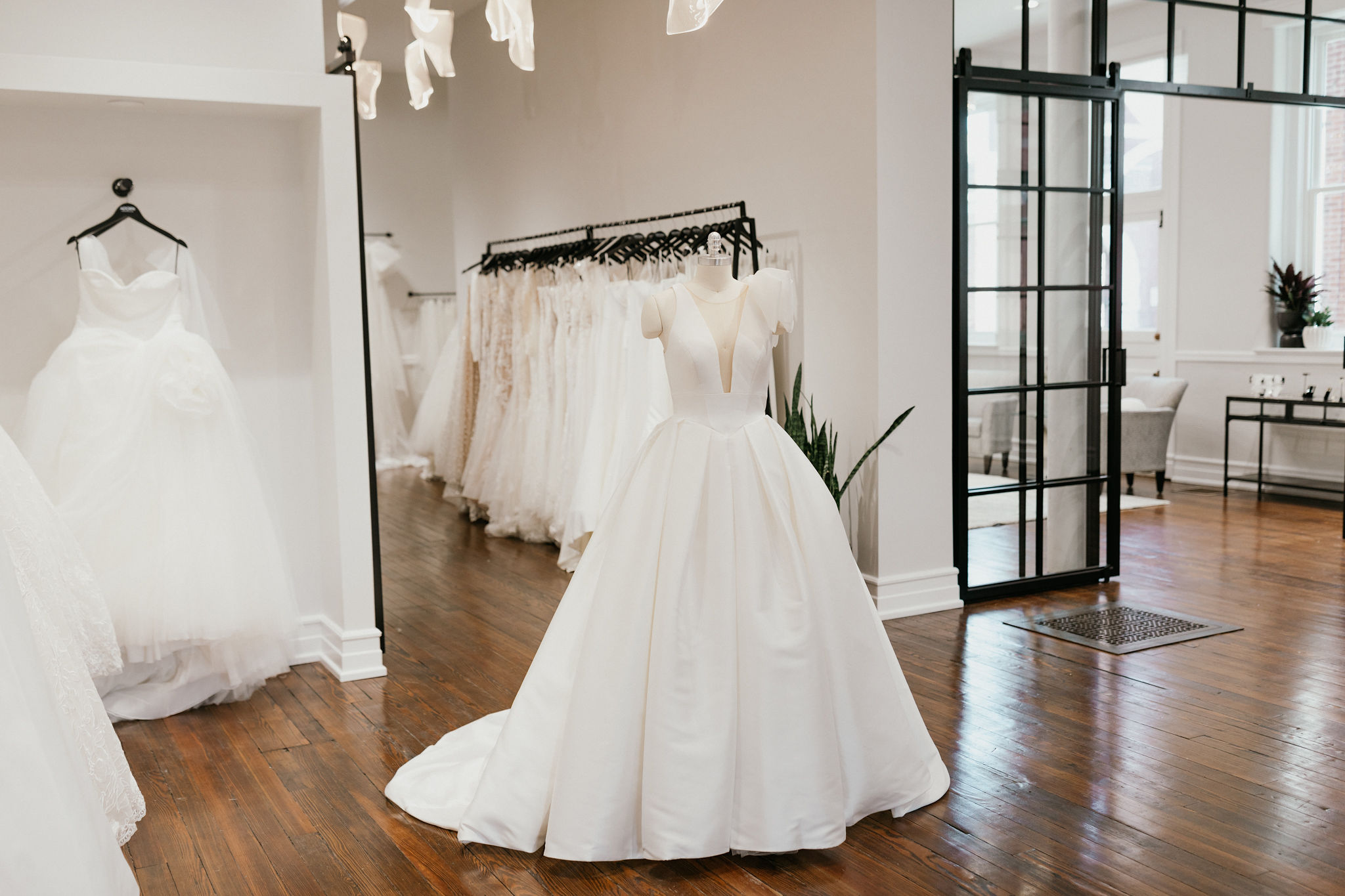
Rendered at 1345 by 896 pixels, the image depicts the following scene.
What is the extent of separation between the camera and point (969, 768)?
296cm

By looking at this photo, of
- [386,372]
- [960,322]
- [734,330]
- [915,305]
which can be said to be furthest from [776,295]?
[386,372]

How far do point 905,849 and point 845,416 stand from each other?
244 cm

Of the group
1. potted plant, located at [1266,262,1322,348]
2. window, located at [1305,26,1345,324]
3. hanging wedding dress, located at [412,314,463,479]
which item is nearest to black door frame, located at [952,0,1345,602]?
potted plant, located at [1266,262,1322,348]

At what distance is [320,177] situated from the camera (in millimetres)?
3770

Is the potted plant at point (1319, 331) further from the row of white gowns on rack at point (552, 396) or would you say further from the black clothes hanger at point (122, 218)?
the black clothes hanger at point (122, 218)

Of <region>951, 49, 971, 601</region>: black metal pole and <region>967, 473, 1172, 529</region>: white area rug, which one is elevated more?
<region>951, 49, 971, 601</region>: black metal pole

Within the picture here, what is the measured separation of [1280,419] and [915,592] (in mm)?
3837

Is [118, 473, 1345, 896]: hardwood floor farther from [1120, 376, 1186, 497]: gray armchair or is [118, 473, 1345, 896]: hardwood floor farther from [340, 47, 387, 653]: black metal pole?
[1120, 376, 1186, 497]: gray armchair

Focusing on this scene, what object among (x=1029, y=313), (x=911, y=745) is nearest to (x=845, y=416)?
(x=1029, y=313)

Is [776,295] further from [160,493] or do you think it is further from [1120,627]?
[1120,627]

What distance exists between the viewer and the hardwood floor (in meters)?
2.41

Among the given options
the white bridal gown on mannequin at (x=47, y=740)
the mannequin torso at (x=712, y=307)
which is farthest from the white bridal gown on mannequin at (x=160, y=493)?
the mannequin torso at (x=712, y=307)

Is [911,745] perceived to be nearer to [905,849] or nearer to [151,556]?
[905,849]

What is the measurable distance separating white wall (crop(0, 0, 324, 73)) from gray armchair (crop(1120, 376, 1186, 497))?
224 inches
